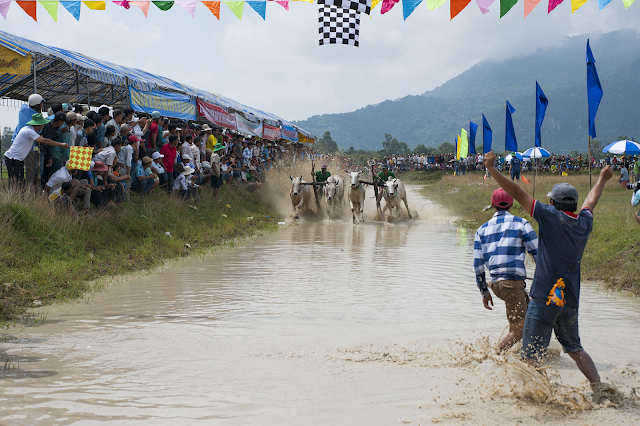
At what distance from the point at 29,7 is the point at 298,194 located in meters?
9.90

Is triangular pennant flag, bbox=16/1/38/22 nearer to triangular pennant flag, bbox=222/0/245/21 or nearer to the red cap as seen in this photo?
triangular pennant flag, bbox=222/0/245/21

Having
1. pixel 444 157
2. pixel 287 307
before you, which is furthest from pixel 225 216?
pixel 444 157

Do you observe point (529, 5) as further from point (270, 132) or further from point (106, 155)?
point (270, 132)

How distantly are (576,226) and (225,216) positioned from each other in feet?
39.1

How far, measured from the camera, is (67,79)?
15414 mm

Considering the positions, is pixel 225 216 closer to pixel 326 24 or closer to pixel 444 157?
pixel 326 24

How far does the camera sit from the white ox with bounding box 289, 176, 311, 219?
728 inches

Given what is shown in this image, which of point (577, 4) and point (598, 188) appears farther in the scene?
point (577, 4)

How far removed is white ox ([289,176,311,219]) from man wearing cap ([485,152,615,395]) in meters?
14.5

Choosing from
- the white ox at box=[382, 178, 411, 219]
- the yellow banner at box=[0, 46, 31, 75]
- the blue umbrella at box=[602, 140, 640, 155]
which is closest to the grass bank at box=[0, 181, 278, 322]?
the yellow banner at box=[0, 46, 31, 75]

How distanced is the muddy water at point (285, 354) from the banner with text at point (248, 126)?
12.3m

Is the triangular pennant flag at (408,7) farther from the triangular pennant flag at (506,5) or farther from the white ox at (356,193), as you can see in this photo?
the white ox at (356,193)

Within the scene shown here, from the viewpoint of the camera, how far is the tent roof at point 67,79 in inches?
461

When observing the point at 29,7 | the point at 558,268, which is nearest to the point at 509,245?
the point at 558,268
